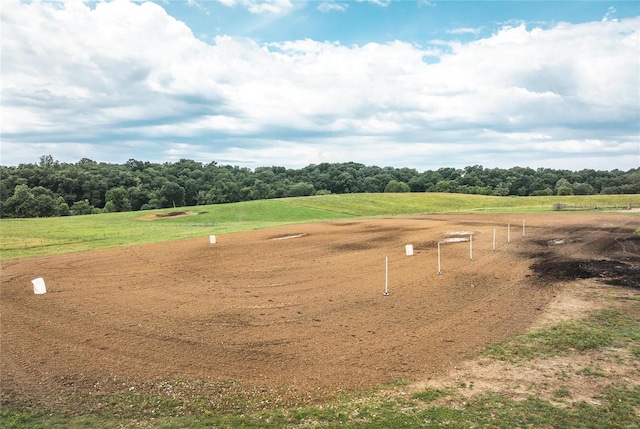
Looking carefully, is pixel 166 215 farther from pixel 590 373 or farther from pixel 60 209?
pixel 590 373

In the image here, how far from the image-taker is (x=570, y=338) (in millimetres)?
11211

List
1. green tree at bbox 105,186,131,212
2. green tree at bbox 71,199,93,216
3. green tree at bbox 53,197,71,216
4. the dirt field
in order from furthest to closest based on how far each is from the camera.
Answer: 1. green tree at bbox 105,186,131,212
2. green tree at bbox 71,199,93,216
3. green tree at bbox 53,197,71,216
4. the dirt field

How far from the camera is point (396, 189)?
12381cm

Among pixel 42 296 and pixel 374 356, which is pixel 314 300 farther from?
pixel 42 296

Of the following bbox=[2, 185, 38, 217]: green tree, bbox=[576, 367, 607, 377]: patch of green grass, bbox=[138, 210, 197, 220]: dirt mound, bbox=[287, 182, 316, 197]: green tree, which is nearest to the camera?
bbox=[576, 367, 607, 377]: patch of green grass

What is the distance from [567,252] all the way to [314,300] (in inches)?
695

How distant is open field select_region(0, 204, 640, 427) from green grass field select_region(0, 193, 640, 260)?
10.6m

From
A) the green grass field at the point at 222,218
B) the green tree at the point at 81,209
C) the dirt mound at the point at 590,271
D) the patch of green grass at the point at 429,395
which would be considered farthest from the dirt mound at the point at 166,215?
the patch of green grass at the point at 429,395

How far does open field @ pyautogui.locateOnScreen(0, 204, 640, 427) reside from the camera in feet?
30.0

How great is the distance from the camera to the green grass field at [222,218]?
36.7 meters

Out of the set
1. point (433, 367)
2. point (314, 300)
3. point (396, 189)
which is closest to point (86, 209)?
point (396, 189)

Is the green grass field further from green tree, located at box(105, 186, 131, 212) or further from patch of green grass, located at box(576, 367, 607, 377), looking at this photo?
patch of green grass, located at box(576, 367, 607, 377)

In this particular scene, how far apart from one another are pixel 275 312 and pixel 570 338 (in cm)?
921

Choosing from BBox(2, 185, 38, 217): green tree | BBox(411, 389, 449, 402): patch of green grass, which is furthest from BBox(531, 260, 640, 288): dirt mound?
BBox(2, 185, 38, 217): green tree
